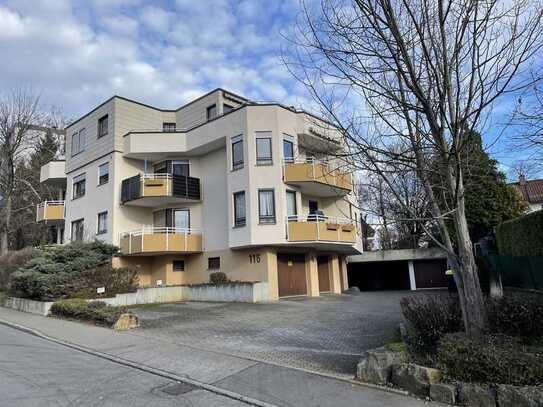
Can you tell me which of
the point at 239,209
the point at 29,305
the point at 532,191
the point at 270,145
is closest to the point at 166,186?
the point at 239,209

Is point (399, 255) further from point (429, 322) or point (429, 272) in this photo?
point (429, 322)

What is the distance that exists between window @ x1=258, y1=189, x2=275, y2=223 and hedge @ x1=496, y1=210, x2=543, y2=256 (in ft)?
33.4

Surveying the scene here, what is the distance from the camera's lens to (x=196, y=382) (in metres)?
7.37

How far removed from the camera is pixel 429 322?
7625 mm

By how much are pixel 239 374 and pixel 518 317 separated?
485 centimetres

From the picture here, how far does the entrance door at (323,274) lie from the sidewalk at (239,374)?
15464 mm

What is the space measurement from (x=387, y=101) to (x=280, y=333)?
6999 millimetres

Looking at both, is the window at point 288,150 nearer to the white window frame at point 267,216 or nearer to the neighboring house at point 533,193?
the white window frame at point 267,216

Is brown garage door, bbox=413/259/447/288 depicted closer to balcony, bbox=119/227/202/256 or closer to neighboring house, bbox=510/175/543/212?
neighboring house, bbox=510/175/543/212

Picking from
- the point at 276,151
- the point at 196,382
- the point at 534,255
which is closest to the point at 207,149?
the point at 276,151

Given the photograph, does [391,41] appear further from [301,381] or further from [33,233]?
[33,233]

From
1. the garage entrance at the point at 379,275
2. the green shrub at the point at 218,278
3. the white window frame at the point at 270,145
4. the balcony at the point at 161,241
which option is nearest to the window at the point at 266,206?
the white window frame at the point at 270,145

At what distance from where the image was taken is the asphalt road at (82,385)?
628 cm

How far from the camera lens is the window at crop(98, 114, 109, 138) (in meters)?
27.2
